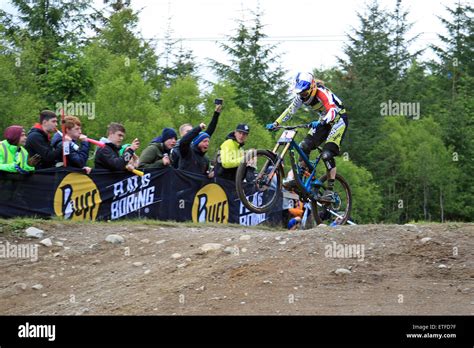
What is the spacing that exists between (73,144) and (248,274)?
468cm

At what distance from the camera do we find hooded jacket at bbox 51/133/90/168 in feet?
42.5

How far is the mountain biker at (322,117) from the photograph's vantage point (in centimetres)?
1172

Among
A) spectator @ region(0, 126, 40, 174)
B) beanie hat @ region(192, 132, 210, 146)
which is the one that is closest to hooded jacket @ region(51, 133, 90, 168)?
spectator @ region(0, 126, 40, 174)

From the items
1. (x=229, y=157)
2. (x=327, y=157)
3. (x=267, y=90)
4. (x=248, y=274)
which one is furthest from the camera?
(x=267, y=90)

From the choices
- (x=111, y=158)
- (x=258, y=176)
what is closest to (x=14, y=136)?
(x=111, y=158)

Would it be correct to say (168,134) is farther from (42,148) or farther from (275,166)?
(275,166)

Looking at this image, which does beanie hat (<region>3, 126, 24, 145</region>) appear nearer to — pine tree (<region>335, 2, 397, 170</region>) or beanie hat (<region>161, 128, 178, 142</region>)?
beanie hat (<region>161, 128, 178, 142</region>)

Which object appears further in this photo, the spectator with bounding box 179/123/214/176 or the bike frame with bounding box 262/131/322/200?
the spectator with bounding box 179/123/214/176

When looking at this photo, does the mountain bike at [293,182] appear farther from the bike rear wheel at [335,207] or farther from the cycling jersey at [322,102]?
the cycling jersey at [322,102]

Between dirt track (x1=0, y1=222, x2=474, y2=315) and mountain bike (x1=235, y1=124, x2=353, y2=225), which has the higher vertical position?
mountain bike (x1=235, y1=124, x2=353, y2=225)

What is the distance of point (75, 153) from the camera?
12977 millimetres

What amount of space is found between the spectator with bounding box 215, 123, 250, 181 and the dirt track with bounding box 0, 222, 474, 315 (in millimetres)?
2617
